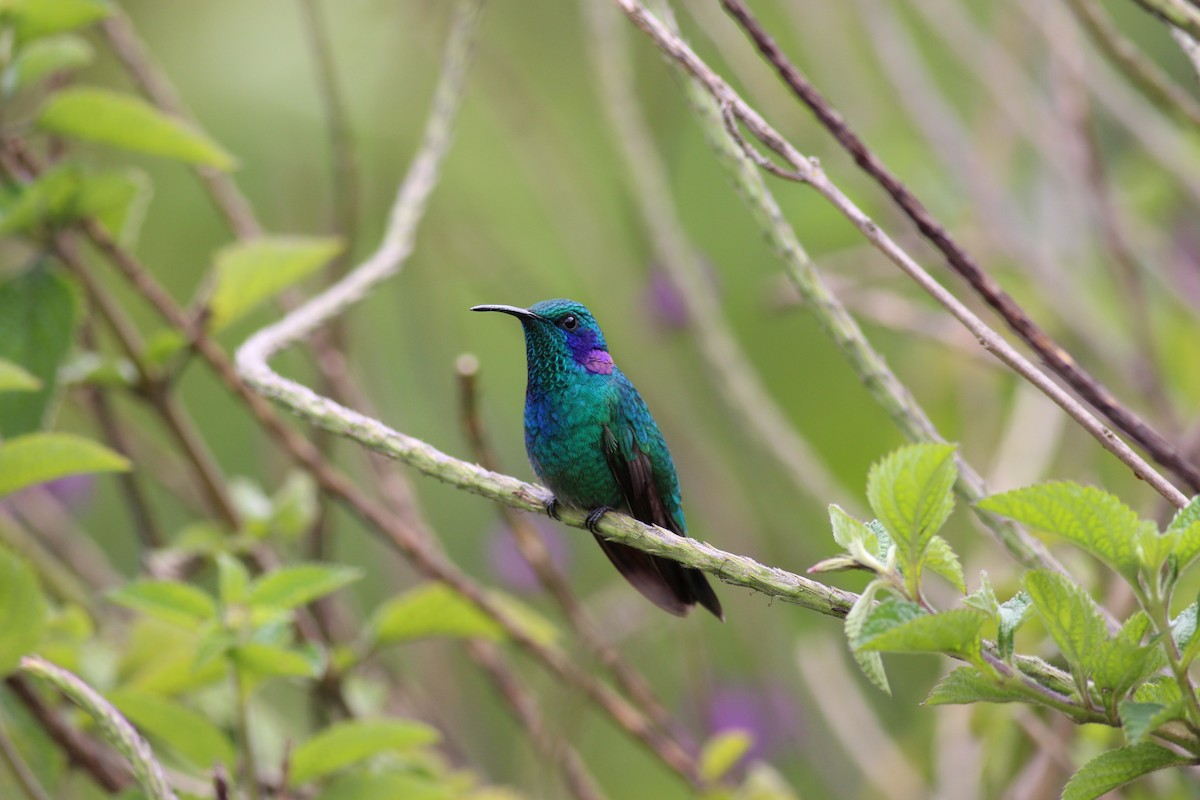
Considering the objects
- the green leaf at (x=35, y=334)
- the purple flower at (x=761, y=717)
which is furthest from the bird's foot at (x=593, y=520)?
the purple flower at (x=761, y=717)

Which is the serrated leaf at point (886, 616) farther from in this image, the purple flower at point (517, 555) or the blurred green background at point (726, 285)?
the purple flower at point (517, 555)

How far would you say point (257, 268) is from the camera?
213 centimetres

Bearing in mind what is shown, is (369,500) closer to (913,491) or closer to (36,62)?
(36,62)

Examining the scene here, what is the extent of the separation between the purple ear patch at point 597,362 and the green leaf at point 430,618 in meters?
0.49

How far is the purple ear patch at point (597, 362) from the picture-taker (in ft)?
7.37

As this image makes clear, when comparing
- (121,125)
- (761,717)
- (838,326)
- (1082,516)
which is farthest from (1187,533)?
(761,717)

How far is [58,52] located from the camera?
2.00m

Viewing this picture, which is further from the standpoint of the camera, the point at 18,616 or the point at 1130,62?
the point at 1130,62

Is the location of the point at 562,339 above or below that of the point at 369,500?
above

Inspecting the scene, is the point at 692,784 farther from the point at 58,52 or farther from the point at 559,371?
the point at 58,52

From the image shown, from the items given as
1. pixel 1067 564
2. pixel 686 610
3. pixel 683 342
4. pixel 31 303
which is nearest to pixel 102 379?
pixel 31 303

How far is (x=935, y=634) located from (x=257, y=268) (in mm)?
1510

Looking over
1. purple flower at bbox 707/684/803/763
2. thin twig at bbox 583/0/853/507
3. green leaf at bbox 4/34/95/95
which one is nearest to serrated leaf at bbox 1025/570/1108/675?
thin twig at bbox 583/0/853/507

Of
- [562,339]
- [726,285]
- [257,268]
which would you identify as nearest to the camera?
[257,268]
